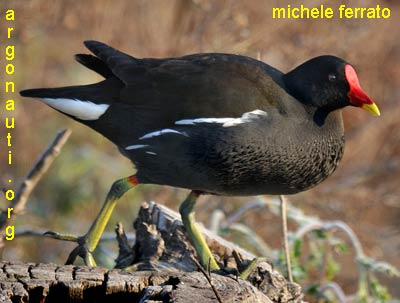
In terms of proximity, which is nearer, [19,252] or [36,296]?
[36,296]

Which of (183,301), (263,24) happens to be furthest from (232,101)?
(263,24)

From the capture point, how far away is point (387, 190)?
801 centimetres

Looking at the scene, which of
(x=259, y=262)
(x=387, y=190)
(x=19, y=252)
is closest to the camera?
(x=259, y=262)

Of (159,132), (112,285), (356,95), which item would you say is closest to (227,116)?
(159,132)

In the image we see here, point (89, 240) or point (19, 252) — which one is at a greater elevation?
point (89, 240)

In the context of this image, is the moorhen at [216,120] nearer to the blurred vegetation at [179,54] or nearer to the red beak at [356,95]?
the red beak at [356,95]

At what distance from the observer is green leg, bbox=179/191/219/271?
13.7 feet

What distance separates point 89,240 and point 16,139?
382 centimetres

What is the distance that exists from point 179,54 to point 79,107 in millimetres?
2766

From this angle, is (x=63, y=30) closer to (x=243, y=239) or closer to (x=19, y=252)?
(x=19, y=252)

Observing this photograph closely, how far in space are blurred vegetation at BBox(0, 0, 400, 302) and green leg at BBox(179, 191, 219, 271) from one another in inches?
93.9

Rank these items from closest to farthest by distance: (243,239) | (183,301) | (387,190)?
(183,301) < (243,239) < (387,190)

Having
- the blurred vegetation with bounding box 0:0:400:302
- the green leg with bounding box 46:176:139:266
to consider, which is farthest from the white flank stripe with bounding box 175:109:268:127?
the blurred vegetation with bounding box 0:0:400:302

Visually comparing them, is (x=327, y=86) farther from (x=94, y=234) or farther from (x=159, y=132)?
(x=94, y=234)
